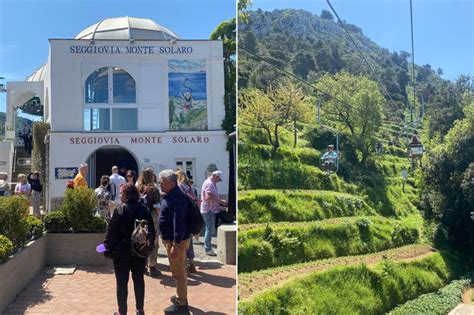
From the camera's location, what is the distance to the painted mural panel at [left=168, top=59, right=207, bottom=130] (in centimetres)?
1062

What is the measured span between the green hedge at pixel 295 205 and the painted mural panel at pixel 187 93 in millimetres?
7730

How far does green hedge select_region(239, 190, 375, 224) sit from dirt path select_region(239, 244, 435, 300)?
0.89 feet

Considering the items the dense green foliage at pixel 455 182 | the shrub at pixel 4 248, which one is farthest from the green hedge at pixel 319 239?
the shrub at pixel 4 248

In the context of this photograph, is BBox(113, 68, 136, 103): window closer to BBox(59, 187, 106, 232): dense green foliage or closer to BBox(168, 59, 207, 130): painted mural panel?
BBox(168, 59, 207, 130): painted mural panel

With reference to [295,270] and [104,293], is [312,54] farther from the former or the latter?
[104,293]

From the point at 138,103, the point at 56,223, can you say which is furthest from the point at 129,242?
the point at 138,103

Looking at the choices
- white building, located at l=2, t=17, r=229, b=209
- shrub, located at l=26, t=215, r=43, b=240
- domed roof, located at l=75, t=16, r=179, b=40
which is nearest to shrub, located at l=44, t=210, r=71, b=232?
shrub, located at l=26, t=215, r=43, b=240

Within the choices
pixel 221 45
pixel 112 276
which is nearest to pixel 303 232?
pixel 112 276

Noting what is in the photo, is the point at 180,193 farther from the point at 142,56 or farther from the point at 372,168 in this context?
the point at 142,56

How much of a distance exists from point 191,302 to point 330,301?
1.16 meters

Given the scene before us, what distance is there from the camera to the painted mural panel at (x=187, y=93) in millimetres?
10625

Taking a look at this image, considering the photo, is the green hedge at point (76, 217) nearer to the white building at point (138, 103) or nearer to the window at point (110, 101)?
the white building at point (138, 103)

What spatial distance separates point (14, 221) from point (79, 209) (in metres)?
0.78

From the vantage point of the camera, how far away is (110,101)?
10562mm
